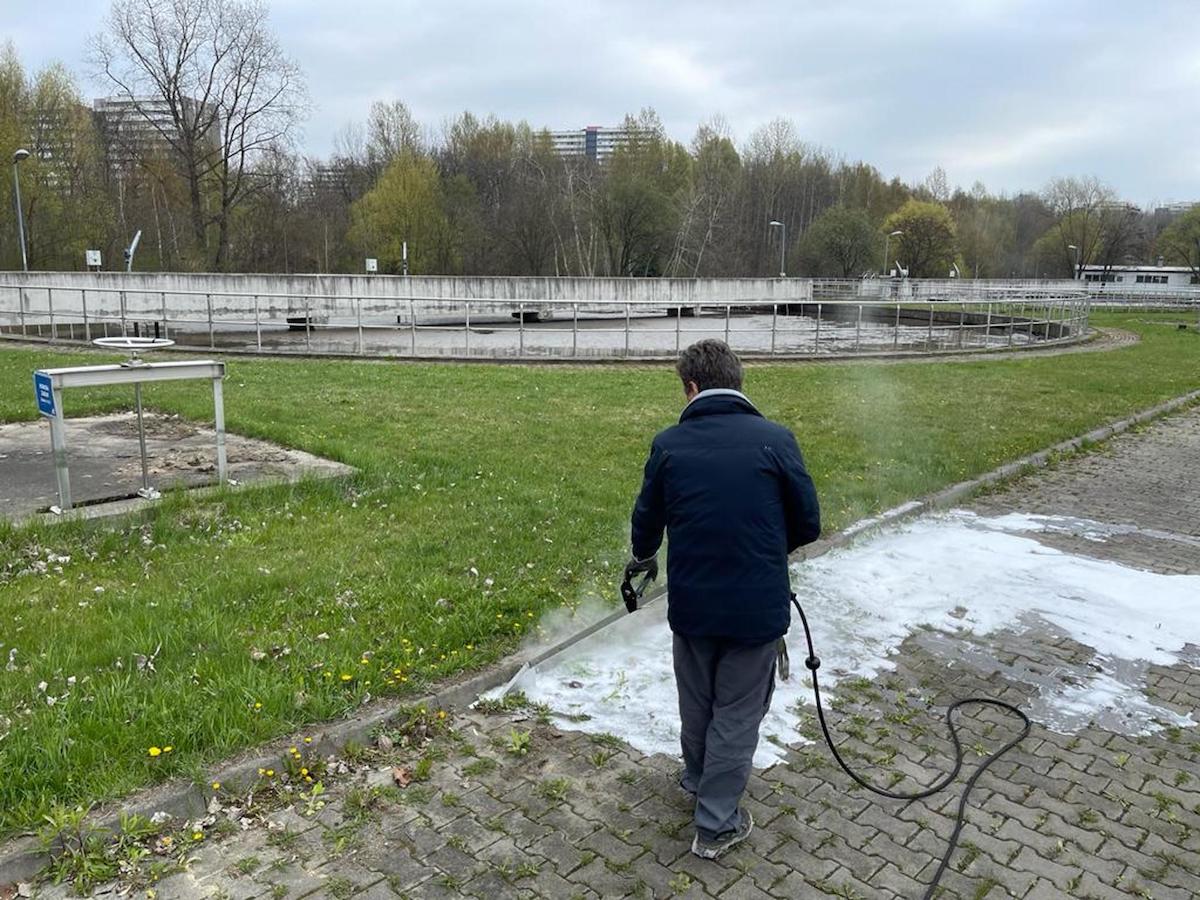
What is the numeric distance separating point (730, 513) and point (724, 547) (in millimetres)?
123

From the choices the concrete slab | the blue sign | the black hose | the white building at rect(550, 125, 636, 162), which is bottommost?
the black hose

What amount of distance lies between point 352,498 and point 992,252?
11004 centimetres

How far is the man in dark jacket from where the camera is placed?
3.12m

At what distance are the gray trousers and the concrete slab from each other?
5.17m

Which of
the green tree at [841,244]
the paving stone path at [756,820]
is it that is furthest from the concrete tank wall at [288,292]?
the green tree at [841,244]

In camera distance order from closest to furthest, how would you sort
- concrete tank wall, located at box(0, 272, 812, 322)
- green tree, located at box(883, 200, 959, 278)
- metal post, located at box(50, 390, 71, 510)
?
metal post, located at box(50, 390, 71, 510)
concrete tank wall, located at box(0, 272, 812, 322)
green tree, located at box(883, 200, 959, 278)

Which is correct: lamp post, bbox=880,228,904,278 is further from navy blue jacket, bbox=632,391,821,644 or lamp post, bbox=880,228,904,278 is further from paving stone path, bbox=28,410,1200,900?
navy blue jacket, bbox=632,391,821,644

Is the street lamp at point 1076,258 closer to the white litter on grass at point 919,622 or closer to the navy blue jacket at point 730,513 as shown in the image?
the white litter on grass at point 919,622

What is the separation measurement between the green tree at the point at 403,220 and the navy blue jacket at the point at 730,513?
59.2 metres

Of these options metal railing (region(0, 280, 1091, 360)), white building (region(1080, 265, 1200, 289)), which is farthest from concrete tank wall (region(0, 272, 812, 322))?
white building (region(1080, 265, 1200, 289))

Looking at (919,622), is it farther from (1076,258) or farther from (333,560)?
(1076,258)

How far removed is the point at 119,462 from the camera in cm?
840

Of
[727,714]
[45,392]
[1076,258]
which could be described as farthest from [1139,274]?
[727,714]

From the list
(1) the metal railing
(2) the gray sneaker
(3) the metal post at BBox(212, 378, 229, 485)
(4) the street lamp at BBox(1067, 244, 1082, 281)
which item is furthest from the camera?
(4) the street lamp at BBox(1067, 244, 1082, 281)
